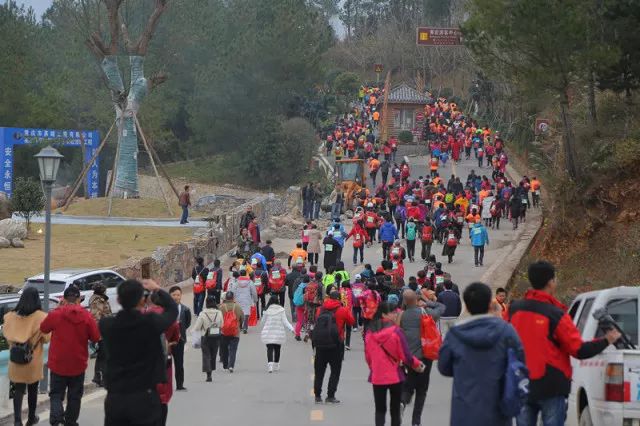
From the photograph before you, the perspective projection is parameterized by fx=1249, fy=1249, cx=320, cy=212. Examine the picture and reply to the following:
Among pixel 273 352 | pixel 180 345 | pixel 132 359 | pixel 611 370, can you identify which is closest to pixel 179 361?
pixel 180 345

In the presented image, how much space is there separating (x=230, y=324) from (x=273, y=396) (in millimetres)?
2378

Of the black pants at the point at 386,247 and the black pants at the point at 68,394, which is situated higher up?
the black pants at the point at 386,247

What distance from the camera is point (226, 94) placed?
2697 inches

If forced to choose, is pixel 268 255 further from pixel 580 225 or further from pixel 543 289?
pixel 543 289

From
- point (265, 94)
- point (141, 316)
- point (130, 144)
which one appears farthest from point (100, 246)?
point (141, 316)

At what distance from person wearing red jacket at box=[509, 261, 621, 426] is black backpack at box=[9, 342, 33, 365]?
5.93 metres

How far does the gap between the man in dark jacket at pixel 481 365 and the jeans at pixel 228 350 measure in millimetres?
11645

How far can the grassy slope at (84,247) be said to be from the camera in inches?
1410

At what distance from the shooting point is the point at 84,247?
4075 centimetres

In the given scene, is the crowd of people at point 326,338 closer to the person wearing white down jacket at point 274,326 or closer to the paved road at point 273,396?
the person wearing white down jacket at point 274,326

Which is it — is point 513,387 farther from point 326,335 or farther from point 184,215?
point 184,215

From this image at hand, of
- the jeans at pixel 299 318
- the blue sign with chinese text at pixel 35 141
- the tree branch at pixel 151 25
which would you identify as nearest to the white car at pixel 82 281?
the jeans at pixel 299 318

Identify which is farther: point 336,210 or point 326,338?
point 336,210

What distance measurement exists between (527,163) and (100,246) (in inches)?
985
